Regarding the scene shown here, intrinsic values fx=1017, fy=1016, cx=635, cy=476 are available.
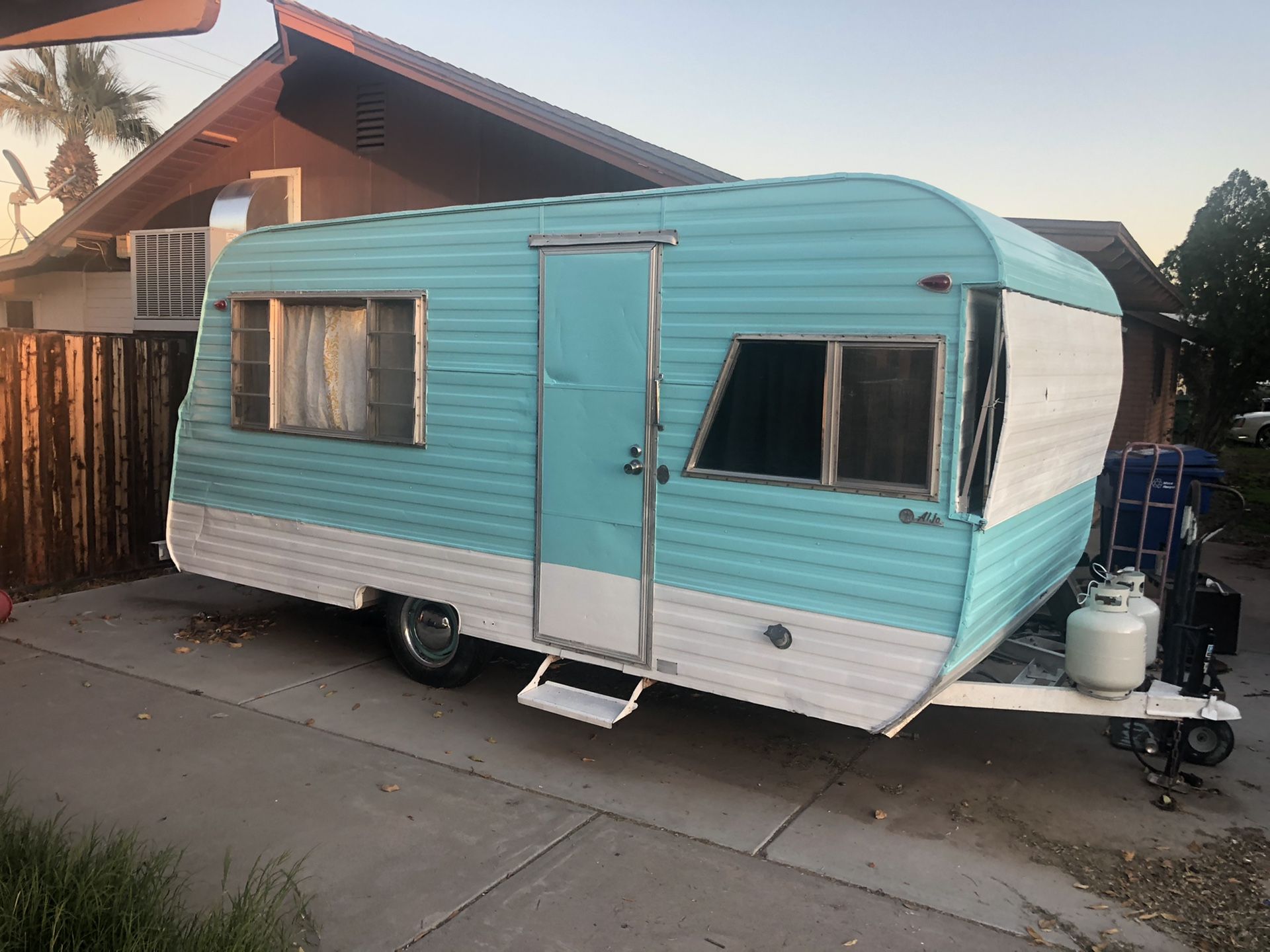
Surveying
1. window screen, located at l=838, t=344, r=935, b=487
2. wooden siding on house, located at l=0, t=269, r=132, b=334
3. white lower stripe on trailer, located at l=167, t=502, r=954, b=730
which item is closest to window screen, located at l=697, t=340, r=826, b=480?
window screen, located at l=838, t=344, r=935, b=487

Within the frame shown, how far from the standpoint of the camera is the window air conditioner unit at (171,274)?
10.2 m

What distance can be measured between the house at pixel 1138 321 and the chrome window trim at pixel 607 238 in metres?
3.12

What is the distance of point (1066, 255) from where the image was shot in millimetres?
5531

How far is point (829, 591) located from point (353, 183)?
738 cm

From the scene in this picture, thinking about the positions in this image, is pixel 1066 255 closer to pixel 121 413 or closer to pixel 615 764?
pixel 615 764

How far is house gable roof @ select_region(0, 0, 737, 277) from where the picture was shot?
7535 millimetres

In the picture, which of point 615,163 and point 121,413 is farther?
point 121,413

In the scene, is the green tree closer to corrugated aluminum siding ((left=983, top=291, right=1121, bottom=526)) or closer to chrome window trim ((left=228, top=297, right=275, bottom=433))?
corrugated aluminum siding ((left=983, top=291, right=1121, bottom=526))

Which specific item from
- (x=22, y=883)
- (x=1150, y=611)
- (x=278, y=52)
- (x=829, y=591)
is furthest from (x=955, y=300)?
(x=278, y=52)

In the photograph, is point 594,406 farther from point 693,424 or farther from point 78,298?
point 78,298

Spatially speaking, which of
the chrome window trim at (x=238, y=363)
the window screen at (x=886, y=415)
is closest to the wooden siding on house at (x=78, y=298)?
the chrome window trim at (x=238, y=363)

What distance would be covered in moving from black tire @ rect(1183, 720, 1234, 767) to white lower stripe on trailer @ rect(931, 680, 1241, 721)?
1.76 feet

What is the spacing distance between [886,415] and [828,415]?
0.83 feet

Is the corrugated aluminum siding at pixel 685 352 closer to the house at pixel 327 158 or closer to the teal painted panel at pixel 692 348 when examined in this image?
the teal painted panel at pixel 692 348
